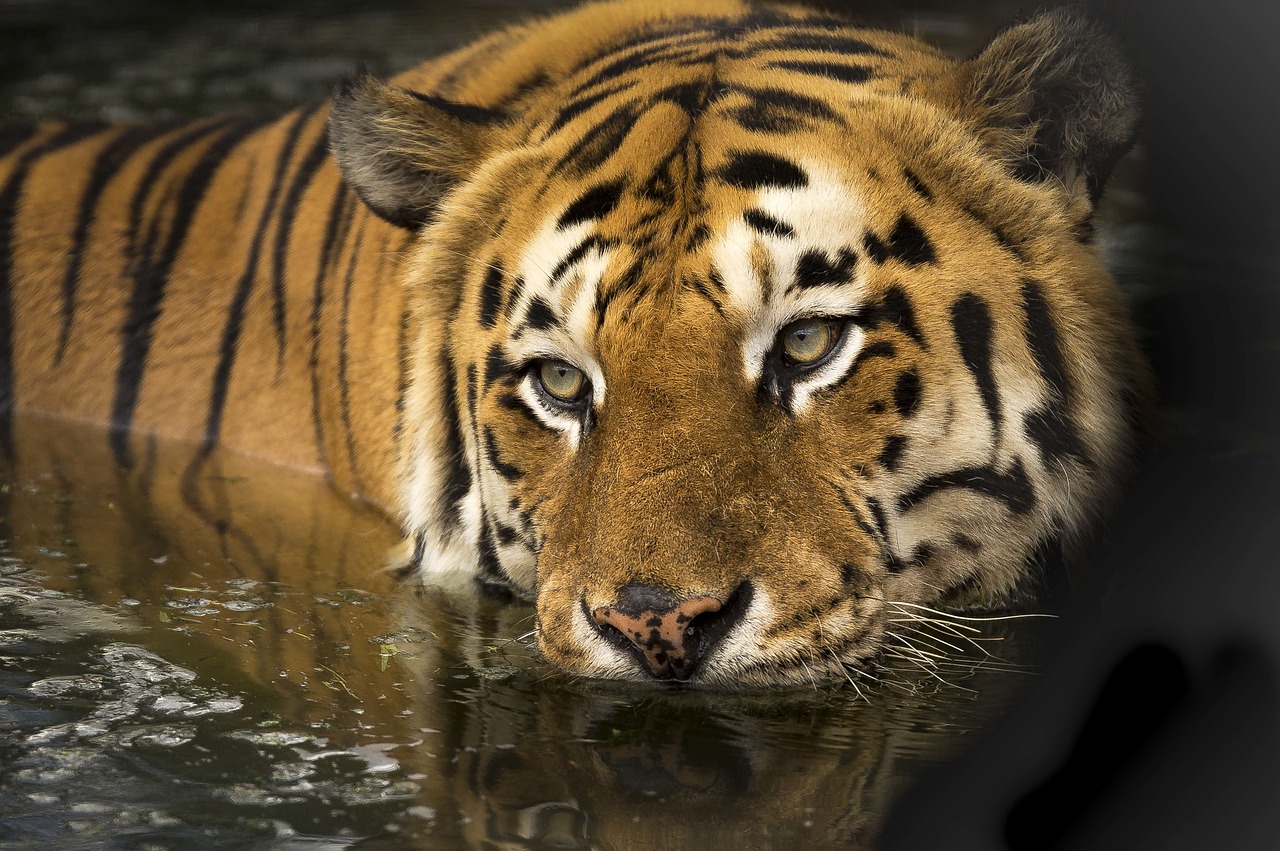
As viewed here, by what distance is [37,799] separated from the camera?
162cm

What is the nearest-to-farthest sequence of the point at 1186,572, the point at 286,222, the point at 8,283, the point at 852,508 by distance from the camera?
the point at 1186,572 → the point at 852,508 → the point at 286,222 → the point at 8,283

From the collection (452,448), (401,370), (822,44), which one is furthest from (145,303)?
(822,44)

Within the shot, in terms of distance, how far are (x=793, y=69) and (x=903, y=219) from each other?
16.8 inches

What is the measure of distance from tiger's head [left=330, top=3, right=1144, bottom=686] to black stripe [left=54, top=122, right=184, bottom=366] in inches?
52.3

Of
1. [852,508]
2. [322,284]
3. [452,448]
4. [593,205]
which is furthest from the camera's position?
[322,284]

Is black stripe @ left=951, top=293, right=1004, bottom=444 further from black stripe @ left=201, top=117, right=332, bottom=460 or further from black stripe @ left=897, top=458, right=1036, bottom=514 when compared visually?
black stripe @ left=201, top=117, right=332, bottom=460

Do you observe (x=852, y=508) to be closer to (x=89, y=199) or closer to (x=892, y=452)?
(x=892, y=452)

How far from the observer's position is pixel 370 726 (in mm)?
1886

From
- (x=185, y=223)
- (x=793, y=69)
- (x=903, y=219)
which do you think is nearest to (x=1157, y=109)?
(x=903, y=219)

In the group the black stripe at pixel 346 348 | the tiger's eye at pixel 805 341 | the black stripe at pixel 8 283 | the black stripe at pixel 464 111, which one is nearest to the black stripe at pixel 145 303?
the black stripe at pixel 8 283

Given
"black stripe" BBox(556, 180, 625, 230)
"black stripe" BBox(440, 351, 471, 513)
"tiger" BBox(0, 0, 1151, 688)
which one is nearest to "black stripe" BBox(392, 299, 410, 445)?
"tiger" BBox(0, 0, 1151, 688)

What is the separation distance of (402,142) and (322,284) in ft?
2.58

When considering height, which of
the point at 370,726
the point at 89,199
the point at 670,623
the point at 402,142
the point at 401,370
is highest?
the point at 402,142

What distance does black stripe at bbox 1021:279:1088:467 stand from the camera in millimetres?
2193
